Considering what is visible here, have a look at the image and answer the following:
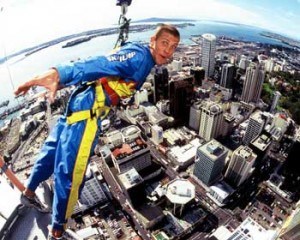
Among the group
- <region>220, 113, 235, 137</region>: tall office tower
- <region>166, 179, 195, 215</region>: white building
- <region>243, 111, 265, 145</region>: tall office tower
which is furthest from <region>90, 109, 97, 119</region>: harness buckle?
<region>220, 113, 235, 137</region>: tall office tower

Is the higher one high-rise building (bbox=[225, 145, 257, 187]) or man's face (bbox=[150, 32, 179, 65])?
man's face (bbox=[150, 32, 179, 65])

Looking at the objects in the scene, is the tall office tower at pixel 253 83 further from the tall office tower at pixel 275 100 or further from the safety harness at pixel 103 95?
the safety harness at pixel 103 95

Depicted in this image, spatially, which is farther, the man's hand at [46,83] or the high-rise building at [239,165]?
the high-rise building at [239,165]

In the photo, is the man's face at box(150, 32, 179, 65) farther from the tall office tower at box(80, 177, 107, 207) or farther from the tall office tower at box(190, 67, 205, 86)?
the tall office tower at box(190, 67, 205, 86)

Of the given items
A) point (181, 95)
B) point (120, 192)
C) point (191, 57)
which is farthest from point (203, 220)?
point (191, 57)

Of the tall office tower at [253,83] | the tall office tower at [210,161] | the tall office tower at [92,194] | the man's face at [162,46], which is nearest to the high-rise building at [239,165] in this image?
the tall office tower at [210,161]

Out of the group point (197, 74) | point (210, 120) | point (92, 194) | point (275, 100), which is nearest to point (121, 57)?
point (92, 194)
